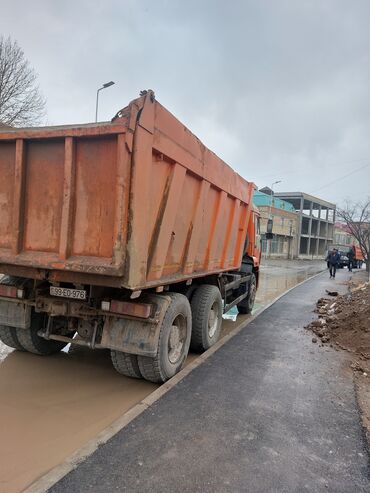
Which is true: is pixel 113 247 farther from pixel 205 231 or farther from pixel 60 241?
pixel 205 231

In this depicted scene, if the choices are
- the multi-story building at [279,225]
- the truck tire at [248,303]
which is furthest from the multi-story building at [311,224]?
the truck tire at [248,303]

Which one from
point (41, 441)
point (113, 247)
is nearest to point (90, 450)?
point (41, 441)

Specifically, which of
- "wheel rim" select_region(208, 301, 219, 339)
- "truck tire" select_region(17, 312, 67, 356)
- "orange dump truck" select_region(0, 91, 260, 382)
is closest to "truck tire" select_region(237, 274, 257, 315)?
"wheel rim" select_region(208, 301, 219, 339)

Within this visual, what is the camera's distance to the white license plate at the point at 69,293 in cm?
385

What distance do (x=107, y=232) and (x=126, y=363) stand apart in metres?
1.68

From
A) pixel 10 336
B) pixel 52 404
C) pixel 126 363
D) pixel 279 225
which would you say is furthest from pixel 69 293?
pixel 279 225

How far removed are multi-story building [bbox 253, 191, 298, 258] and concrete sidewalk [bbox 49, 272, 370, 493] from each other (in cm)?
4145

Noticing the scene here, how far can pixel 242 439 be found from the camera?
10.3ft

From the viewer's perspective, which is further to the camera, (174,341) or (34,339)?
(34,339)

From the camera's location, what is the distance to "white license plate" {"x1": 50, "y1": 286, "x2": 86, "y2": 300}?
152 inches

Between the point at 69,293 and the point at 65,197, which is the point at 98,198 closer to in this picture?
the point at 65,197

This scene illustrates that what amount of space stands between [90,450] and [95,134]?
2.69 metres

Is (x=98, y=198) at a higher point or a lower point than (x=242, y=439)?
higher

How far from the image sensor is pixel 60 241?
11.7 feet
